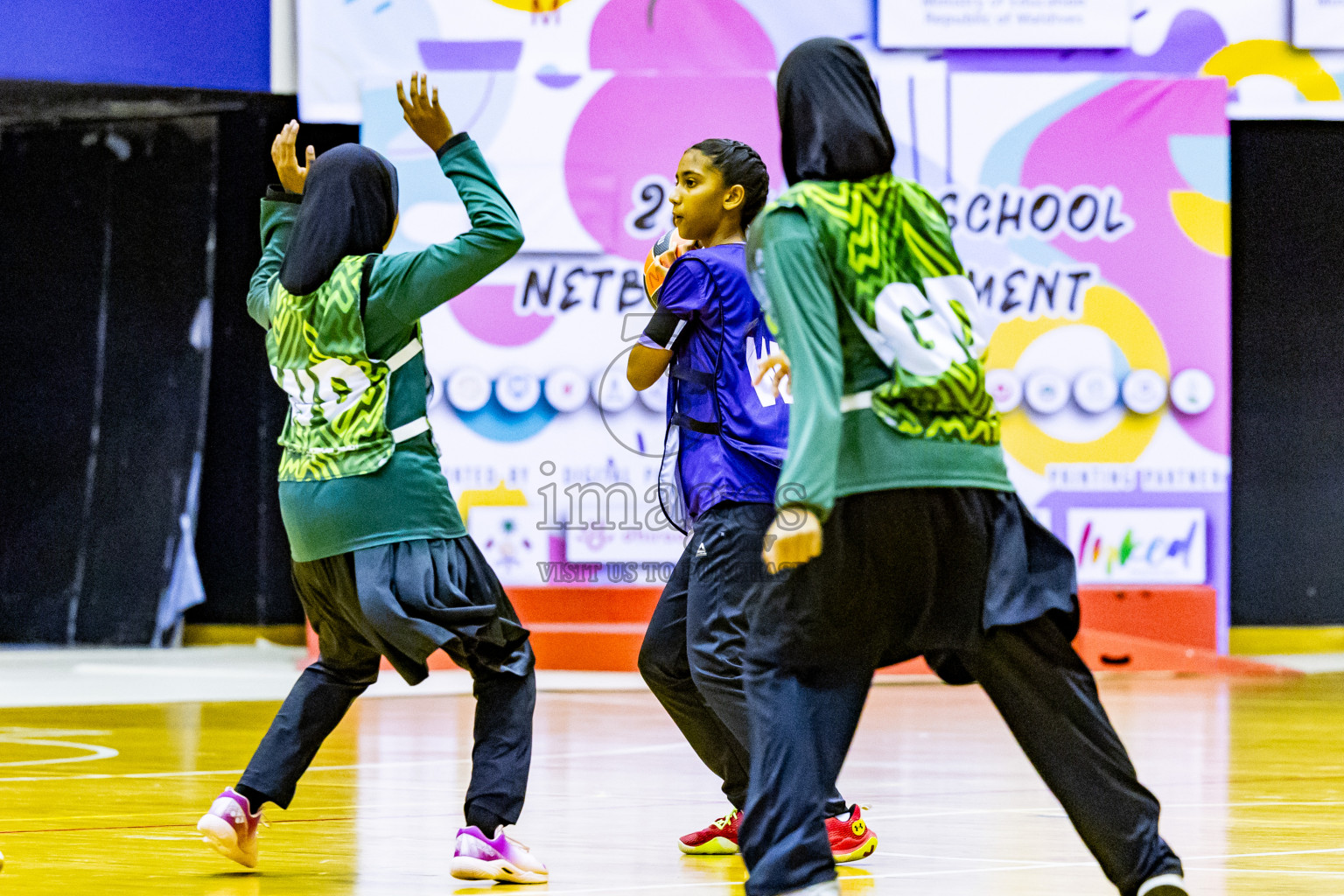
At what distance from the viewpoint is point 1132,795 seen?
112 inches

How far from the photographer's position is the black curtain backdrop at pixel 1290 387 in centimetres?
1113

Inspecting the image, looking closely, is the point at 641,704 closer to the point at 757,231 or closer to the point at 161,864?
the point at 161,864

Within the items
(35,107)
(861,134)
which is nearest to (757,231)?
(861,134)

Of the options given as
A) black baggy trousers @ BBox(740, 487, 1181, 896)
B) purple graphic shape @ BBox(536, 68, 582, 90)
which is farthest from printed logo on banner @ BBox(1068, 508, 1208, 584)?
black baggy trousers @ BBox(740, 487, 1181, 896)

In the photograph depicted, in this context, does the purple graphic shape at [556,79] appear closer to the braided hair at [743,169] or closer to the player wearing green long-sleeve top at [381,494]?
the braided hair at [743,169]

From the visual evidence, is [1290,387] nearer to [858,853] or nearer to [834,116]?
[858,853]

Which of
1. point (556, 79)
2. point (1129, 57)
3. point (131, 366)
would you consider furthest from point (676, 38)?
point (131, 366)

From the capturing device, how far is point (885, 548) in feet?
9.10

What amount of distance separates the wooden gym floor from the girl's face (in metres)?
1.47

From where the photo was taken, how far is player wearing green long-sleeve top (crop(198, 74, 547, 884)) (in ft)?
12.3

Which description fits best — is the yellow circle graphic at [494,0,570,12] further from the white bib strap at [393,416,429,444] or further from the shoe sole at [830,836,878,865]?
the shoe sole at [830,836,878,865]

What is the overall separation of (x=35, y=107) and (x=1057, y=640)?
10.2 m

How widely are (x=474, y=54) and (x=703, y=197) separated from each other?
261 inches

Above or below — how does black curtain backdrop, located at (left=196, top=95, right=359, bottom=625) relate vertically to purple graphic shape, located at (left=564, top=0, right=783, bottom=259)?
below
